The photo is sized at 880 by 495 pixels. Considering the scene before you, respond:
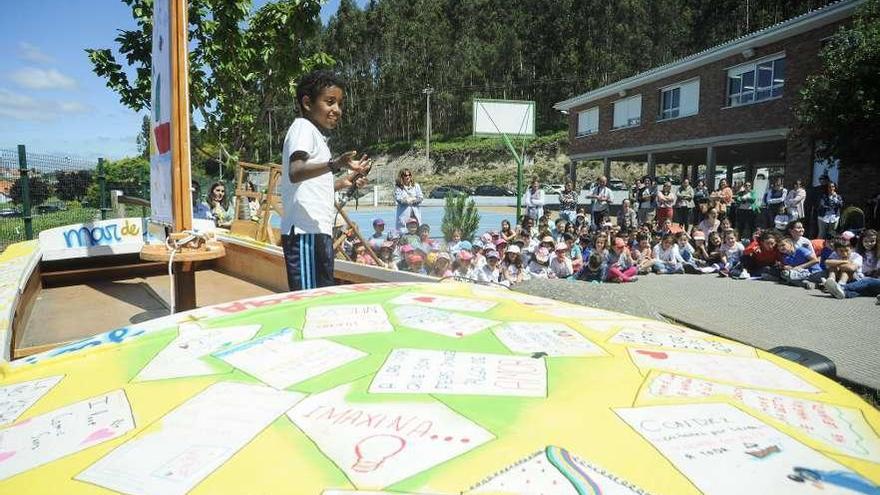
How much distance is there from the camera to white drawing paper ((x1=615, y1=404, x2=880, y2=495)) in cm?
90

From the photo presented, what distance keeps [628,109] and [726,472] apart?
26.1m

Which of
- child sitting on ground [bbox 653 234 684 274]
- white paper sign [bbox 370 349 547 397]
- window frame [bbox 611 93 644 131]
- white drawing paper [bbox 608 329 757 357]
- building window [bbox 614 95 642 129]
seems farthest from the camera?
building window [bbox 614 95 642 129]

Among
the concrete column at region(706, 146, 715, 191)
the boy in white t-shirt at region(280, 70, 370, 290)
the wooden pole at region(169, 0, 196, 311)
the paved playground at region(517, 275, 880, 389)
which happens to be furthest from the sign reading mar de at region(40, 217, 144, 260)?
the concrete column at region(706, 146, 715, 191)

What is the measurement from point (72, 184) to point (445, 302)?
41.8ft

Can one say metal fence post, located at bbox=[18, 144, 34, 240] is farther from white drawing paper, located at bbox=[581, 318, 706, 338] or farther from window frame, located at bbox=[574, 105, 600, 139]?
window frame, located at bbox=[574, 105, 600, 139]

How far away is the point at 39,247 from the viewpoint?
455 centimetres

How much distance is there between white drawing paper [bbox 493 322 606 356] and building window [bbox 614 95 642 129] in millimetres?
24388

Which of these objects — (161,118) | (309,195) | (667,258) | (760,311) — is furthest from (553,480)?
(667,258)

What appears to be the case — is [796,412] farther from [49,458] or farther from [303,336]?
[49,458]

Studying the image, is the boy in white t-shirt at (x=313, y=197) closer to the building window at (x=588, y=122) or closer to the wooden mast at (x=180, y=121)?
the wooden mast at (x=180, y=121)

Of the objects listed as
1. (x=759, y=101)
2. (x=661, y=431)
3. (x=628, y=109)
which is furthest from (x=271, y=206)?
(x=628, y=109)

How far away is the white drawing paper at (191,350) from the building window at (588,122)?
27886 mm

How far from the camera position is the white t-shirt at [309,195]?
105 inches

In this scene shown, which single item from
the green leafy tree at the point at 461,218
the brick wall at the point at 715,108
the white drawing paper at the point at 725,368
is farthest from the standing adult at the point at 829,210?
the white drawing paper at the point at 725,368
